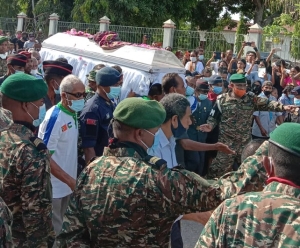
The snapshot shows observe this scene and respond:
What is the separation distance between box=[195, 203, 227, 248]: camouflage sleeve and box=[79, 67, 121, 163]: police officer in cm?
265

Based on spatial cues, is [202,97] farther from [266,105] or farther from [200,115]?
[266,105]

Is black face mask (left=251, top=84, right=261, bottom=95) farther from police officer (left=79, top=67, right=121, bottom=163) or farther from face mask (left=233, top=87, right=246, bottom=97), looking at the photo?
police officer (left=79, top=67, right=121, bottom=163)

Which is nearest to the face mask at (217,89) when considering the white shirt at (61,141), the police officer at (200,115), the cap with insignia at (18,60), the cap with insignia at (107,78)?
the police officer at (200,115)

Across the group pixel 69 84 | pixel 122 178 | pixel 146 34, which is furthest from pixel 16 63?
pixel 146 34

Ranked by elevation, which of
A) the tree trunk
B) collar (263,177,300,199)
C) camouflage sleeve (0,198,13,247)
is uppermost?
the tree trunk

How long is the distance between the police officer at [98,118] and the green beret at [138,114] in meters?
1.99

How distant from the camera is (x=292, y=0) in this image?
19.9m

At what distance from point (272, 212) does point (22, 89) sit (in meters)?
1.84

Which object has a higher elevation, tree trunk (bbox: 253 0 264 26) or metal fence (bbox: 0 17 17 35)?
tree trunk (bbox: 253 0 264 26)

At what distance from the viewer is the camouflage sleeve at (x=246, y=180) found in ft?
7.20

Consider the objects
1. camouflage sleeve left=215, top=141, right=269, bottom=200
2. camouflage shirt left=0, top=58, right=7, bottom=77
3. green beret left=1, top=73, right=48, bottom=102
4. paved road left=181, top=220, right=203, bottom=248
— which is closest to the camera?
camouflage sleeve left=215, top=141, right=269, bottom=200

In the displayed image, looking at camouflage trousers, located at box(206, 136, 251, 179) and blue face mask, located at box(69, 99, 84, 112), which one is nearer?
blue face mask, located at box(69, 99, 84, 112)

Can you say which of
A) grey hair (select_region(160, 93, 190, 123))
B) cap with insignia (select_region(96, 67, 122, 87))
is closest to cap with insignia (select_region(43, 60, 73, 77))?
cap with insignia (select_region(96, 67, 122, 87))

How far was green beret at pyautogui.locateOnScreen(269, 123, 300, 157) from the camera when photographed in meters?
1.84
